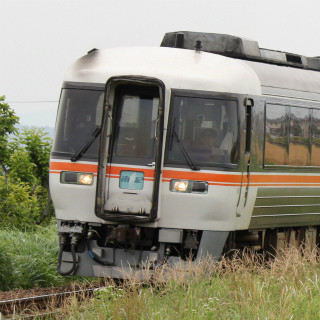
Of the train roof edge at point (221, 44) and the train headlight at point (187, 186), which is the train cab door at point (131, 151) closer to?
the train headlight at point (187, 186)

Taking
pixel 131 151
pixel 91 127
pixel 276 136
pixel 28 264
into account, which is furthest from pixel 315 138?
pixel 28 264

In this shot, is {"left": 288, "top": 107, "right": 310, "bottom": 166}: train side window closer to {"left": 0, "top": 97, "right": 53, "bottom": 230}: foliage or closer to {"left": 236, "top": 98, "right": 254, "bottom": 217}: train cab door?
{"left": 236, "top": 98, "right": 254, "bottom": 217}: train cab door

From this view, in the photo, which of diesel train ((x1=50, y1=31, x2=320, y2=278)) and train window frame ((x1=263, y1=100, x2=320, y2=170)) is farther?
train window frame ((x1=263, y1=100, x2=320, y2=170))

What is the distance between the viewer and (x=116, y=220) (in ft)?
39.7

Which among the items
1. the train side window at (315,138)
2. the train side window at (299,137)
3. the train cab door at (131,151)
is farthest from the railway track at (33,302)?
the train side window at (315,138)

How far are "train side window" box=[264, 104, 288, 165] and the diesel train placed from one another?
40 centimetres

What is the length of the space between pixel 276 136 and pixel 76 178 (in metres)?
2.79

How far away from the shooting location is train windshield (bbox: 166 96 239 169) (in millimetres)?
12219

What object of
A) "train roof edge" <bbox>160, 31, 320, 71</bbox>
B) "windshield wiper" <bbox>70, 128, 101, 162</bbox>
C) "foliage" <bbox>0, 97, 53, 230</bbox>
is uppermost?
"train roof edge" <bbox>160, 31, 320, 71</bbox>

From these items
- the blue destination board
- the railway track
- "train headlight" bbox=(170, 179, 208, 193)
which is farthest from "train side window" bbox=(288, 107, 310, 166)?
the railway track

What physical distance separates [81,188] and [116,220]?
618 mm

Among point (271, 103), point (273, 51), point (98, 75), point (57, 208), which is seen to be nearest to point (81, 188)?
point (57, 208)

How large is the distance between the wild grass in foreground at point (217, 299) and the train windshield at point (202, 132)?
1539mm

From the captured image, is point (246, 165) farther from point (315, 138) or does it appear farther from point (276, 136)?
point (315, 138)
